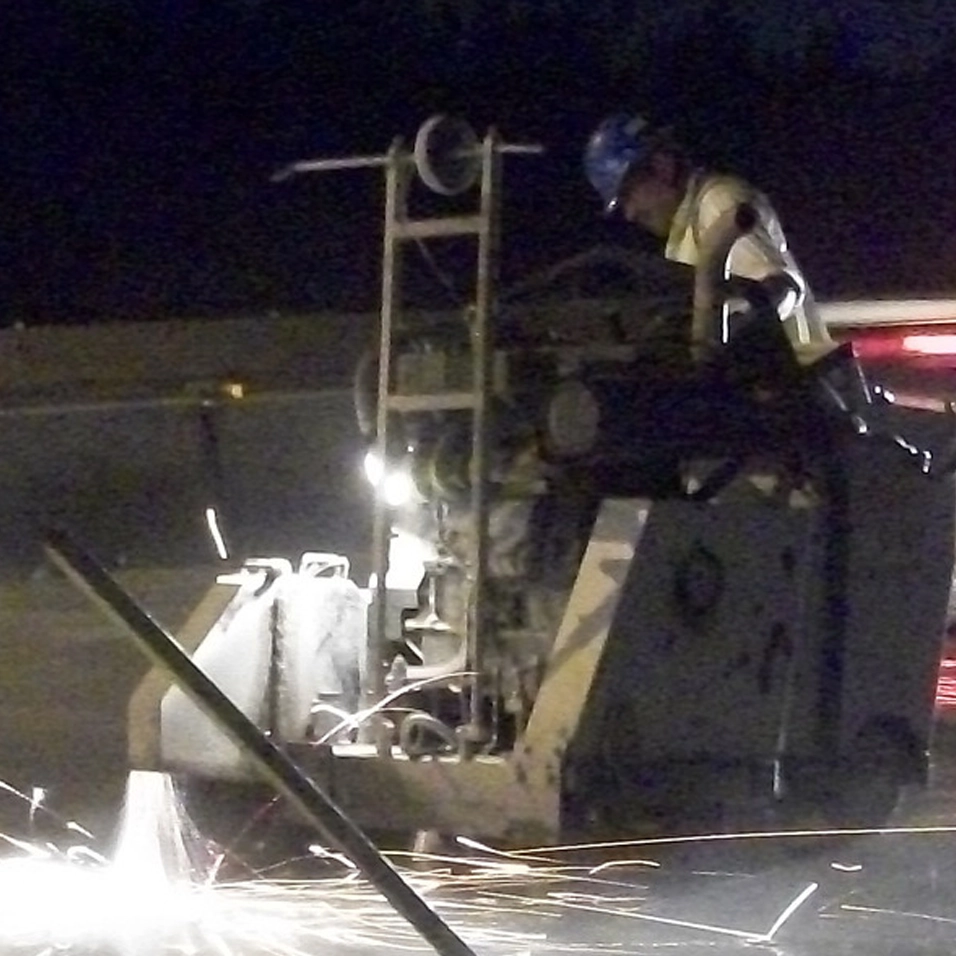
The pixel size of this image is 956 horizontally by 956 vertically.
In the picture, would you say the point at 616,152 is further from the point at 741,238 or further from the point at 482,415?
the point at 482,415

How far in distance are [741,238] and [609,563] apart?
117 centimetres

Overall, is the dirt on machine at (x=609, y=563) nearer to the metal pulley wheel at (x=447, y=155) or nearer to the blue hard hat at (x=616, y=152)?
the metal pulley wheel at (x=447, y=155)

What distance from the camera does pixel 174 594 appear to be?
7.88 metres

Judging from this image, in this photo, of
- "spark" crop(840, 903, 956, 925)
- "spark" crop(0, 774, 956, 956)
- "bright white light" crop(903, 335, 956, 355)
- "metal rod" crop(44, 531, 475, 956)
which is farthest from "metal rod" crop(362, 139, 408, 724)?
"bright white light" crop(903, 335, 956, 355)

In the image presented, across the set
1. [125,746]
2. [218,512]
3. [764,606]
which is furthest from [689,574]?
[218,512]

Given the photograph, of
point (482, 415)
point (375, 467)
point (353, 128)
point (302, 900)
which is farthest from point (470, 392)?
point (353, 128)

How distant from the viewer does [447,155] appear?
6570 mm

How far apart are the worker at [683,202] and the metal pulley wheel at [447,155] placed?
72 cm

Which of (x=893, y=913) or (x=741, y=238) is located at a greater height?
(x=741, y=238)

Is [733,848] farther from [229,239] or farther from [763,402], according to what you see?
[229,239]

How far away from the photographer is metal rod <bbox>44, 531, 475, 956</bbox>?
3738 mm

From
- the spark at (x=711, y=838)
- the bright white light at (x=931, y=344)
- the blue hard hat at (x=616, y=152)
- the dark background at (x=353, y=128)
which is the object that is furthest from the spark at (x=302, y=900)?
the dark background at (x=353, y=128)

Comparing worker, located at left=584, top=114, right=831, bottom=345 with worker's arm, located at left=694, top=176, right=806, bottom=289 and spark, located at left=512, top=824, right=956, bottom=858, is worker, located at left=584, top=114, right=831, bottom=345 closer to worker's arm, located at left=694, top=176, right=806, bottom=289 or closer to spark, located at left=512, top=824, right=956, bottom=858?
worker's arm, located at left=694, top=176, right=806, bottom=289

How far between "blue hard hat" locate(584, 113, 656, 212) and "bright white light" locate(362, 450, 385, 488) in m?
1.15
